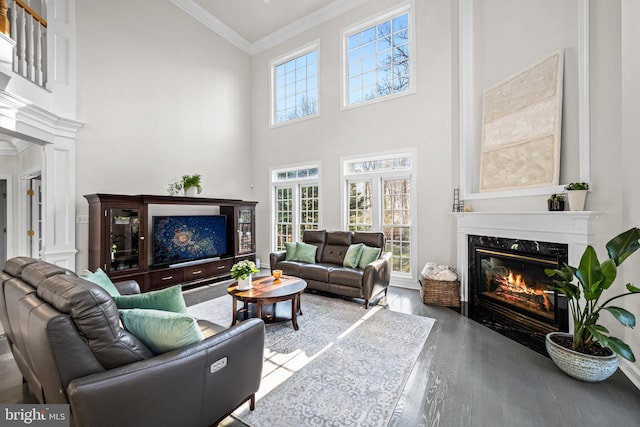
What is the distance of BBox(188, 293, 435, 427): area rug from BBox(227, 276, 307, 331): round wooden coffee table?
0.96 feet

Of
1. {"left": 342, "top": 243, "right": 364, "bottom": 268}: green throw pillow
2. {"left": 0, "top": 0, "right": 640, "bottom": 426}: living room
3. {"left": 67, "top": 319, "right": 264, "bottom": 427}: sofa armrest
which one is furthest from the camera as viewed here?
{"left": 342, "top": 243, "right": 364, "bottom": 268}: green throw pillow

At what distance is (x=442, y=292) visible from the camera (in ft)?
12.8

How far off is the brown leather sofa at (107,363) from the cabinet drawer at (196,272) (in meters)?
3.18

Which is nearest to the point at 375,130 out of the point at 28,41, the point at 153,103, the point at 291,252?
the point at 291,252

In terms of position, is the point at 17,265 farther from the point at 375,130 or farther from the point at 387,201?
the point at 375,130

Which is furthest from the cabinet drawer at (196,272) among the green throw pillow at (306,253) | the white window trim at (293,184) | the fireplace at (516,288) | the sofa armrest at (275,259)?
the fireplace at (516,288)

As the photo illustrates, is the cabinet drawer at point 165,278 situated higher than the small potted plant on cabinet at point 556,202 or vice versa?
the small potted plant on cabinet at point 556,202

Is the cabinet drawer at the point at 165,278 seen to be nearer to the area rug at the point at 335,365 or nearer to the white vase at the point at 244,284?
the area rug at the point at 335,365

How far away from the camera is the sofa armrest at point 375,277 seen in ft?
12.2

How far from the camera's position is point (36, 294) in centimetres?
144

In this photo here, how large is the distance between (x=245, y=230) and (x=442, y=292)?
409cm

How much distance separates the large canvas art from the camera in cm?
306

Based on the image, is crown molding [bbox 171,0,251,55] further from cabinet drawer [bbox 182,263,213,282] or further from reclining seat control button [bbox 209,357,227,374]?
reclining seat control button [bbox 209,357,227,374]

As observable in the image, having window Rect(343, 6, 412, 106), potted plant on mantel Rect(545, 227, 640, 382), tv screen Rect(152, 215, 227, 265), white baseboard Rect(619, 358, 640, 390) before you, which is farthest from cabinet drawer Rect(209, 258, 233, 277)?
white baseboard Rect(619, 358, 640, 390)
